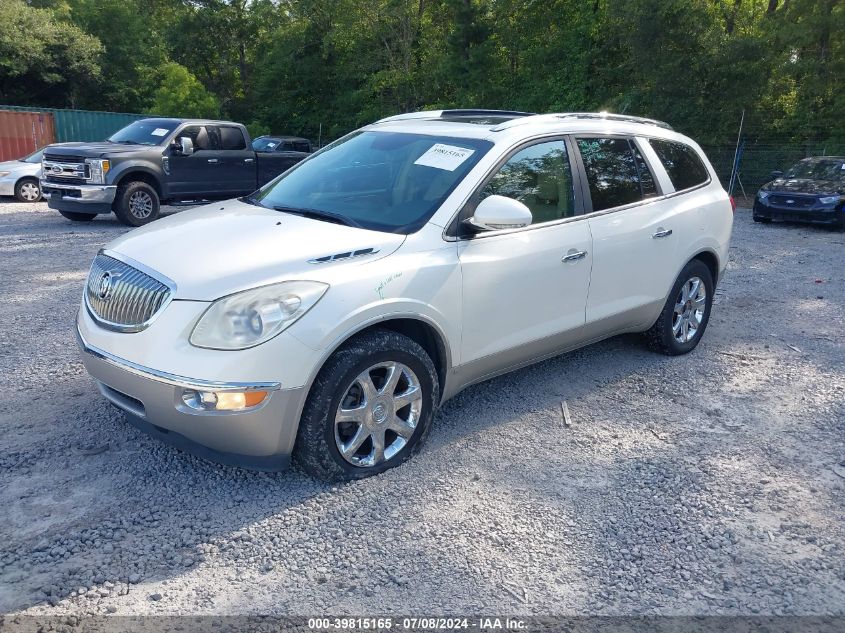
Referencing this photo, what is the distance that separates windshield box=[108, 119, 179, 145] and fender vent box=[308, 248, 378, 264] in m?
10.4

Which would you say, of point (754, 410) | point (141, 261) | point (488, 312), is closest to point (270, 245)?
point (141, 261)

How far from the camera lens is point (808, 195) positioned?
46.5ft

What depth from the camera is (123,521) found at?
321cm

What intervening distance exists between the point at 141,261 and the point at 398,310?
131 centimetres

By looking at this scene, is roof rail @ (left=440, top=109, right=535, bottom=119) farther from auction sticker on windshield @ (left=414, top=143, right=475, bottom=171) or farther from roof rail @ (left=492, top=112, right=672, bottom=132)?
auction sticker on windshield @ (left=414, top=143, right=475, bottom=171)

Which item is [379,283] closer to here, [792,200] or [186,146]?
[186,146]

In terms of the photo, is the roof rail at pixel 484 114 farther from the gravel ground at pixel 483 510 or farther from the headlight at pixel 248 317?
the headlight at pixel 248 317

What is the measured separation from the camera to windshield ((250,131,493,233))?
13.0ft

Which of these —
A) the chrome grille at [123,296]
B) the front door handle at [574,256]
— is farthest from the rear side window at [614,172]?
the chrome grille at [123,296]

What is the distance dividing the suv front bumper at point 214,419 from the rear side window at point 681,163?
3.55 m

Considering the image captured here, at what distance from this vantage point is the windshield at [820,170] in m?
14.6

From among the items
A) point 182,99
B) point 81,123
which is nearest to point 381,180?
point 81,123

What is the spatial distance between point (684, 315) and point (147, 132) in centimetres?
1069

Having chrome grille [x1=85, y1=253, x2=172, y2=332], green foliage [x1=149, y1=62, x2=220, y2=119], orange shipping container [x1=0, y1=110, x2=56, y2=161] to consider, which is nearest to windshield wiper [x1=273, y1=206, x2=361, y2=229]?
chrome grille [x1=85, y1=253, x2=172, y2=332]
